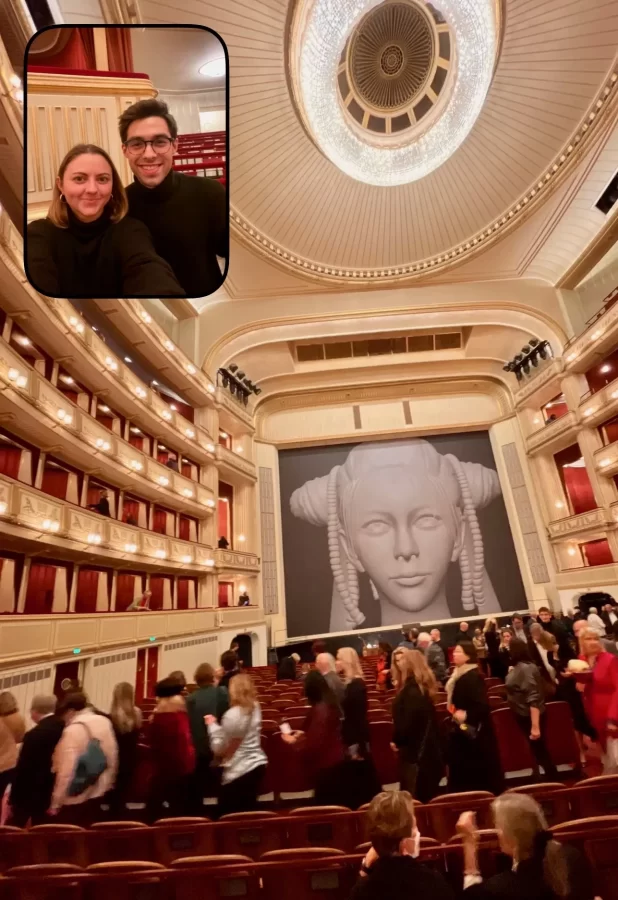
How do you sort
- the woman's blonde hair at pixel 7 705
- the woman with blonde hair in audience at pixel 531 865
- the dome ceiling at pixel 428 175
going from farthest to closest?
the dome ceiling at pixel 428 175 < the woman's blonde hair at pixel 7 705 < the woman with blonde hair in audience at pixel 531 865

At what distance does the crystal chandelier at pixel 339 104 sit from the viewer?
11.2m

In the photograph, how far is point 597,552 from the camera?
16.9 metres

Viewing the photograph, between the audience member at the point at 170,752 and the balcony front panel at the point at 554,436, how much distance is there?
1569 centimetres

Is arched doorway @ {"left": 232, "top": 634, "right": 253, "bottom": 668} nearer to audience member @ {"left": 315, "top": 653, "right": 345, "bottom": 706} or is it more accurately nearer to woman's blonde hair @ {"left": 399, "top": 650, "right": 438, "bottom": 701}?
audience member @ {"left": 315, "top": 653, "right": 345, "bottom": 706}

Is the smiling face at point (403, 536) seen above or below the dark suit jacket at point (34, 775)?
above

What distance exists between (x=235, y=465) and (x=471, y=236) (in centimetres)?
1093

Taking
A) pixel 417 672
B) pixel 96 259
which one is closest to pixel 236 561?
pixel 417 672

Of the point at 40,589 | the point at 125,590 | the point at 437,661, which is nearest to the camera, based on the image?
the point at 437,661

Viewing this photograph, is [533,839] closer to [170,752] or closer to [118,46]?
[170,752]

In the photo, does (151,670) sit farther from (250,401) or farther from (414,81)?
(414,81)

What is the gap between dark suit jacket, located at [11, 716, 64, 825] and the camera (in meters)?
2.98

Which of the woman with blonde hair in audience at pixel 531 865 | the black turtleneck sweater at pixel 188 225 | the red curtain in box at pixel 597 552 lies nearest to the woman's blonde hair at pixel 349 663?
the woman with blonde hair in audience at pixel 531 865

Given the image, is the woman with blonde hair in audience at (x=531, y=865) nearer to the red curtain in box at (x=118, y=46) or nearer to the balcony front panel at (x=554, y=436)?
the red curtain in box at (x=118, y=46)

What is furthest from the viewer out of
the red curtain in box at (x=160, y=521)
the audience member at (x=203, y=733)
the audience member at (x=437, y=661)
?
the red curtain in box at (x=160, y=521)
